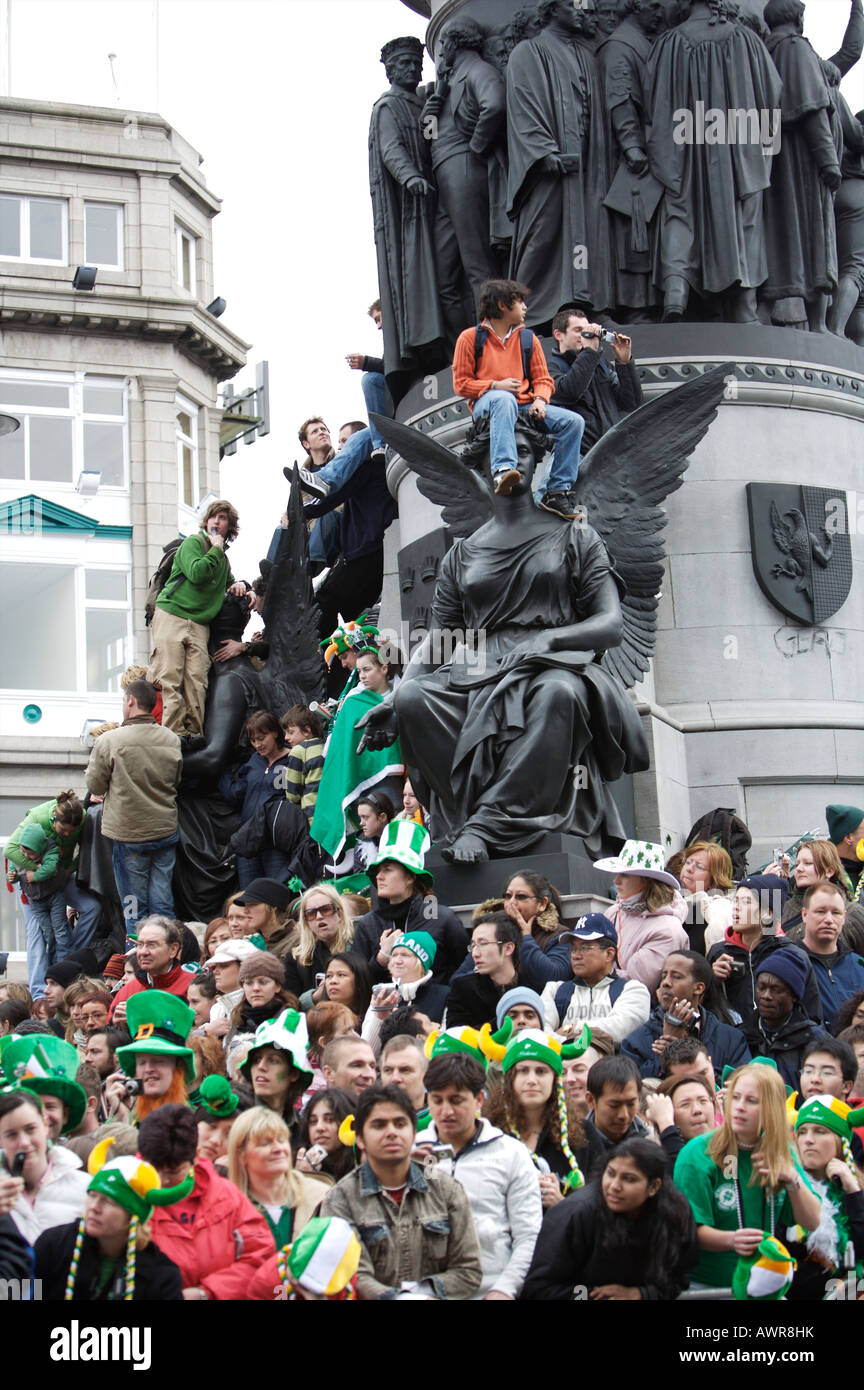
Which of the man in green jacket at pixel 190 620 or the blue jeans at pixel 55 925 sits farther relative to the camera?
the man in green jacket at pixel 190 620

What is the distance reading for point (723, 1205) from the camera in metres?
8.72

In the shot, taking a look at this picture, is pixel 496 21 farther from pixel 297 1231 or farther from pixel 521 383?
pixel 297 1231

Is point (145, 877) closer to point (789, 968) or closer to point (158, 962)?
point (158, 962)

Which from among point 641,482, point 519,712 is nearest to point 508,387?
point 641,482

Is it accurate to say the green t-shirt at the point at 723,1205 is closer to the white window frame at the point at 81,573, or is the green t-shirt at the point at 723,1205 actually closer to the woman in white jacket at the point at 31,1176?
the woman in white jacket at the point at 31,1176

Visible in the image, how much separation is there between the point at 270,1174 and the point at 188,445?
47.2m

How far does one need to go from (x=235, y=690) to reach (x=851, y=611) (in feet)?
15.3

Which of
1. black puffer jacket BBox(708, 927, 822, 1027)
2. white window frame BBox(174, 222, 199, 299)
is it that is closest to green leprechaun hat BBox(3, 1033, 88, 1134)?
black puffer jacket BBox(708, 927, 822, 1027)

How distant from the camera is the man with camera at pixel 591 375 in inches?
652

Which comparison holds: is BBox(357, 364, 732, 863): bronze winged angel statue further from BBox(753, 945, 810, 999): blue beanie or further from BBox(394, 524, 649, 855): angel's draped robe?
BBox(753, 945, 810, 999): blue beanie

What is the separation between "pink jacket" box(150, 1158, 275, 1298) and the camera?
8211mm

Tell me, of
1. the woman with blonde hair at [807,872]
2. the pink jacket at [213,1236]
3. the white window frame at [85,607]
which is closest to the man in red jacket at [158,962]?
the woman with blonde hair at [807,872]

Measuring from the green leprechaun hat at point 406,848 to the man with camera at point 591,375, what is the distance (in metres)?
4.55

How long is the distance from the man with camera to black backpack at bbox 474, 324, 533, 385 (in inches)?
37.8
